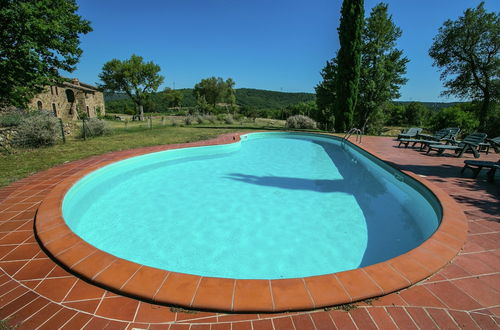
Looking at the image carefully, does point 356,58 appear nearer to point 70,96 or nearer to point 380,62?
point 380,62

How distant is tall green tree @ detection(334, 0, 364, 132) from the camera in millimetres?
12992

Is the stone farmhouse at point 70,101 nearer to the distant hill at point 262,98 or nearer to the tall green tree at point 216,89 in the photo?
the tall green tree at point 216,89

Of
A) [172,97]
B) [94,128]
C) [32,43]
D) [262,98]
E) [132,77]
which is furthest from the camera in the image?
[262,98]

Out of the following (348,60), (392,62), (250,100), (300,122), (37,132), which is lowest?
(37,132)

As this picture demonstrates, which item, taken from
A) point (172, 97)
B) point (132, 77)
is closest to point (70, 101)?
point (132, 77)

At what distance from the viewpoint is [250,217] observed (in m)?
3.87

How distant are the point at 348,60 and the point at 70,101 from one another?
33.0m

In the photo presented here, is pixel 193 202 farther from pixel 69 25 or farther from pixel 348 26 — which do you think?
pixel 348 26

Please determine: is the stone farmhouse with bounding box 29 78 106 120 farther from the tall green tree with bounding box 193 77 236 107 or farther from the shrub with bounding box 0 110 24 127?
the shrub with bounding box 0 110 24 127

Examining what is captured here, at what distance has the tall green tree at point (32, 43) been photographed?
8.09 metres

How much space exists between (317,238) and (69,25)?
14.2 meters

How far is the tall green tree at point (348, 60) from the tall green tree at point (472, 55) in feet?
19.7

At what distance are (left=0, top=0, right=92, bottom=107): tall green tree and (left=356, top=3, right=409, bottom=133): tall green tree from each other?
660 inches

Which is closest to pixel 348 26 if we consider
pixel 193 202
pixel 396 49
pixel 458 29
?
pixel 396 49
